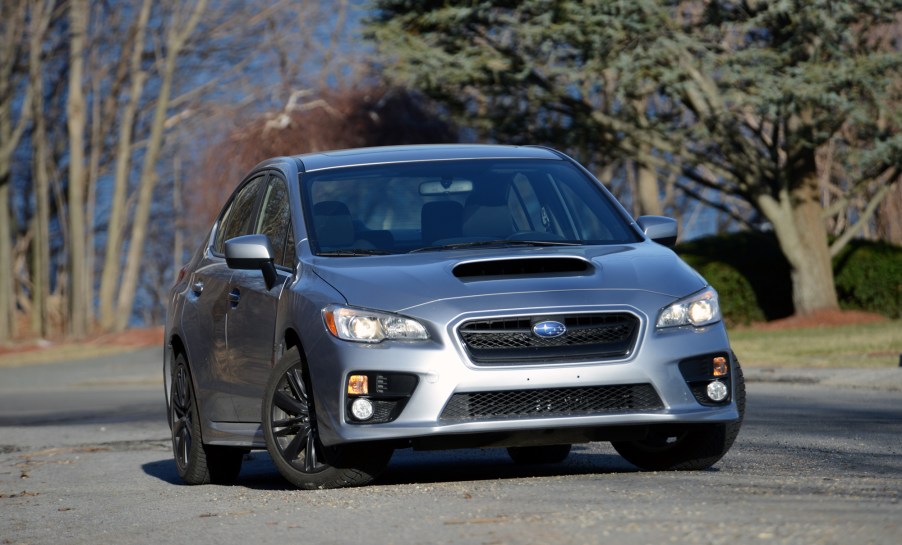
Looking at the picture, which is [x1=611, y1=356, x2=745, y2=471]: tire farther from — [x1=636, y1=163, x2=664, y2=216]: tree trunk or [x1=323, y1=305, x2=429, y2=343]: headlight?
[x1=636, y1=163, x2=664, y2=216]: tree trunk

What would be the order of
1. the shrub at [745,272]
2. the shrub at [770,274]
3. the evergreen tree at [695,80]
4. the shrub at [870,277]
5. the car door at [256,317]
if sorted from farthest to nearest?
the shrub at [745,272], the shrub at [770,274], the shrub at [870,277], the evergreen tree at [695,80], the car door at [256,317]

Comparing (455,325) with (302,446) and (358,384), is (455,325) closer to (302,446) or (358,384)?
(358,384)

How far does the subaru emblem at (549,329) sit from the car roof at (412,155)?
6.17 feet

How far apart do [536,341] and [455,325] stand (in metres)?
0.38

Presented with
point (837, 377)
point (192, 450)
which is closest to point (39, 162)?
point (837, 377)

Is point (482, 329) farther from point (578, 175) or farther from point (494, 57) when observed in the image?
point (494, 57)

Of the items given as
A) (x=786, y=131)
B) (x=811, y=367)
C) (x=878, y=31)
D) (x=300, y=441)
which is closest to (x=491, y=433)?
(x=300, y=441)

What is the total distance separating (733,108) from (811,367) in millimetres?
11743

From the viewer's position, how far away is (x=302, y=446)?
7.96 metres

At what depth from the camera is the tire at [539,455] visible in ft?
31.8

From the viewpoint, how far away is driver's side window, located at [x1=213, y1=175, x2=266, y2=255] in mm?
9617

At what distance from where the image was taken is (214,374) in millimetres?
9141

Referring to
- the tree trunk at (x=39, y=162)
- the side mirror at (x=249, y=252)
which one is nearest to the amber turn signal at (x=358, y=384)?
the side mirror at (x=249, y=252)

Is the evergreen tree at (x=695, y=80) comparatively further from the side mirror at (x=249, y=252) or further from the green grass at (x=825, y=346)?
the side mirror at (x=249, y=252)
